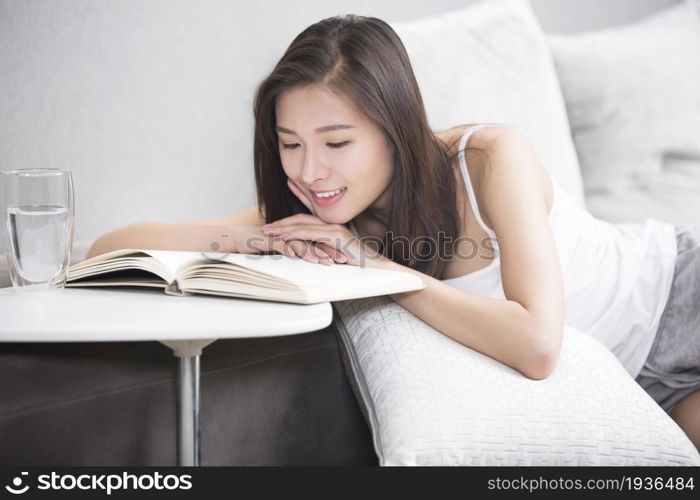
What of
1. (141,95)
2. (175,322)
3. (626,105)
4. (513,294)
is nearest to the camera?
(175,322)

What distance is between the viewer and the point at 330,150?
1.20 metres

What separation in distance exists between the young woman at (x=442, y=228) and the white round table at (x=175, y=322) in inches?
11.8

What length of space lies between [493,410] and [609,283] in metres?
0.65

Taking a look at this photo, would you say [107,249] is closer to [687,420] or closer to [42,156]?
[42,156]

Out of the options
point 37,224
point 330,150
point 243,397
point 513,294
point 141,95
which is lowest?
Answer: point 243,397

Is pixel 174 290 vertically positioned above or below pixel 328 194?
below

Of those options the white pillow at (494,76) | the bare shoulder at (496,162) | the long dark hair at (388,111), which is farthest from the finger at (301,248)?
the white pillow at (494,76)

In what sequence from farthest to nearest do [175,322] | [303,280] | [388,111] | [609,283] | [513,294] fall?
[609,283]
[388,111]
[513,294]
[303,280]
[175,322]

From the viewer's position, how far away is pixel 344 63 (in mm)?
1214

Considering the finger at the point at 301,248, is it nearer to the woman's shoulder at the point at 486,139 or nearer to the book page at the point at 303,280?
the book page at the point at 303,280

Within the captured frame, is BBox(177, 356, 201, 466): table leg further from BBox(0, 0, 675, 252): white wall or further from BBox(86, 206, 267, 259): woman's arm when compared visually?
BBox(0, 0, 675, 252): white wall

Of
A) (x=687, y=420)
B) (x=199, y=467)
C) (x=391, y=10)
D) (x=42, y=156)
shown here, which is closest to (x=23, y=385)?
(x=199, y=467)

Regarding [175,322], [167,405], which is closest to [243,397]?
[167,405]

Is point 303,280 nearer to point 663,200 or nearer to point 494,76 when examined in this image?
point 494,76
